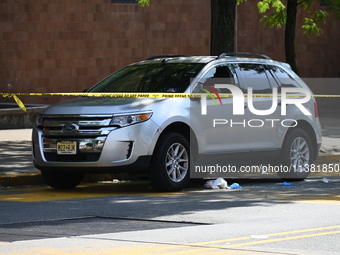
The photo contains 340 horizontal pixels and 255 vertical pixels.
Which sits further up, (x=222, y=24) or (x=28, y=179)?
(x=222, y=24)

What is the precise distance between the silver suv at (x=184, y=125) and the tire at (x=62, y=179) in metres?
0.02

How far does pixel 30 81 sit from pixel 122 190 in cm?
1259

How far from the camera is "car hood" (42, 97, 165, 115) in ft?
39.8

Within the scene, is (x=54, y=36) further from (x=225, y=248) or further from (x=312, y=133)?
(x=225, y=248)

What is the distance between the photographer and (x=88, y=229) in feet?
29.9

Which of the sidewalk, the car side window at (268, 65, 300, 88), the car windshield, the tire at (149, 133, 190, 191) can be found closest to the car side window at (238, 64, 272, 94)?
the car side window at (268, 65, 300, 88)

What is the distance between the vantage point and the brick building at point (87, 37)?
24891mm

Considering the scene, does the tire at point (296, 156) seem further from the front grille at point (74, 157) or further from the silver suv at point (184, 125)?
the front grille at point (74, 157)

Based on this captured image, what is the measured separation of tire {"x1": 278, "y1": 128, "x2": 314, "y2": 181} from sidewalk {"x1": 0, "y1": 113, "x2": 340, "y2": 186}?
2756 millimetres

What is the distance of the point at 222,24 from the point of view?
59.7 ft

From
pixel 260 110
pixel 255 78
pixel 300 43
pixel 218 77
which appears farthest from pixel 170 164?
pixel 300 43

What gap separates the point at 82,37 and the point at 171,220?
662 inches

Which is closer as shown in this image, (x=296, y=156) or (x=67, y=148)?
(x=67, y=148)

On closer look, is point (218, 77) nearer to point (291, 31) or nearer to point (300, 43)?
point (291, 31)
